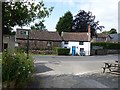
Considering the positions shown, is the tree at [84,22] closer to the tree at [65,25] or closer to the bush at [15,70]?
the tree at [65,25]

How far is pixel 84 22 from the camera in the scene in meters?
75.4

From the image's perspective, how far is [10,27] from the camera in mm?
11930

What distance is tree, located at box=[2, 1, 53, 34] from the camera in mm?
10961

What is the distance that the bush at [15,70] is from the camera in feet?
28.3

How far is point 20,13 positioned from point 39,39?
1850 inches

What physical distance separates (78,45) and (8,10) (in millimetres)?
48510

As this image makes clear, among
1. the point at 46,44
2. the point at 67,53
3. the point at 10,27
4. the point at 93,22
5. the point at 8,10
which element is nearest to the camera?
the point at 8,10

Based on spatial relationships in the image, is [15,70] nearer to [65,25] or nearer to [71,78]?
[71,78]

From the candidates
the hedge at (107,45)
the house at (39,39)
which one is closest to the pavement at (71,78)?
the house at (39,39)

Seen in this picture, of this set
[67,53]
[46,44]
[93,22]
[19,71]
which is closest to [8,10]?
[19,71]

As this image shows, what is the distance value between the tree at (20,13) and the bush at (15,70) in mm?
2093

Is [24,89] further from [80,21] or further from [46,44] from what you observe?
[80,21]

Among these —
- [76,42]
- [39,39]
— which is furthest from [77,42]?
[39,39]

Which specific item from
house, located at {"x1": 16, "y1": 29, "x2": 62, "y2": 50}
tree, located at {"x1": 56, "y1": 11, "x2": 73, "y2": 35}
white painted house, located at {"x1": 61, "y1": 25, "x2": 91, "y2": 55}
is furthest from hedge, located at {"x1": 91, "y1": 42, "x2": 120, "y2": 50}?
tree, located at {"x1": 56, "y1": 11, "x2": 73, "y2": 35}
